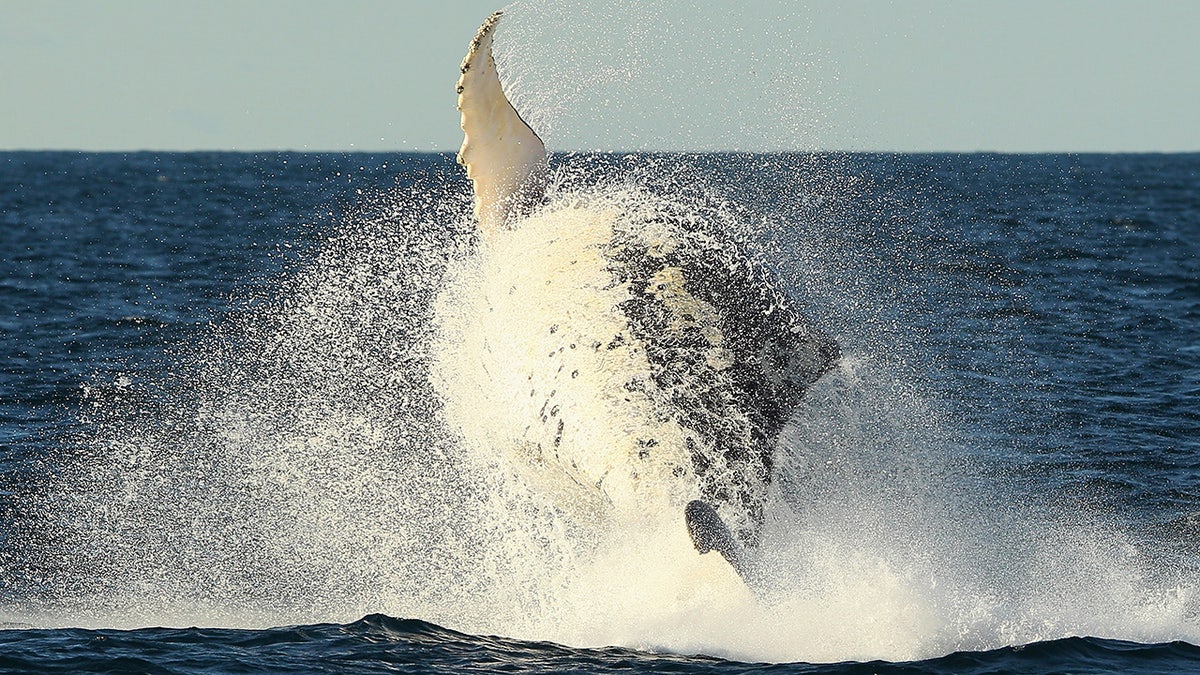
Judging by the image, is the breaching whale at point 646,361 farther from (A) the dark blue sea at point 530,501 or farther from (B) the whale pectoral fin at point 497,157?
(B) the whale pectoral fin at point 497,157

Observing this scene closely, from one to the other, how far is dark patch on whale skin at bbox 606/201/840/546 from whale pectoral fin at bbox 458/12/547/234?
1691 millimetres

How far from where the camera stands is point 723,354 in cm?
1170

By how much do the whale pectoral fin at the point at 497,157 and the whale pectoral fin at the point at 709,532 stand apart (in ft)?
12.7

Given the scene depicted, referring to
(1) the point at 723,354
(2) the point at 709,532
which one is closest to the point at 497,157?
(1) the point at 723,354

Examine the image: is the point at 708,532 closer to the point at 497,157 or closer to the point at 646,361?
the point at 646,361

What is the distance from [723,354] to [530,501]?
8.48 feet

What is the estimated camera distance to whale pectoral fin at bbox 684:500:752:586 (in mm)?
10547

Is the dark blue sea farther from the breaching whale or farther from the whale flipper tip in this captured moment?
the whale flipper tip

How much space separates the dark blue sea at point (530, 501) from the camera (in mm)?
11188

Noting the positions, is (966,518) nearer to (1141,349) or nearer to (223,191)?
(1141,349)

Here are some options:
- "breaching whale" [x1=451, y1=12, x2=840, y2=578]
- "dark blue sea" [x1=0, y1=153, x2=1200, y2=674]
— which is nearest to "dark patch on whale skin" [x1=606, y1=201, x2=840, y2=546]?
"breaching whale" [x1=451, y1=12, x2=840, y2=578]

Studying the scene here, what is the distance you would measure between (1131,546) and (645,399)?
5499mm

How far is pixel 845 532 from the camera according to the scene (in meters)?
12.9

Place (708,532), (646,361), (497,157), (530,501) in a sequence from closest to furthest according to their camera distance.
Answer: (708,532) < (646,361) < (530,501) < (497,157)
